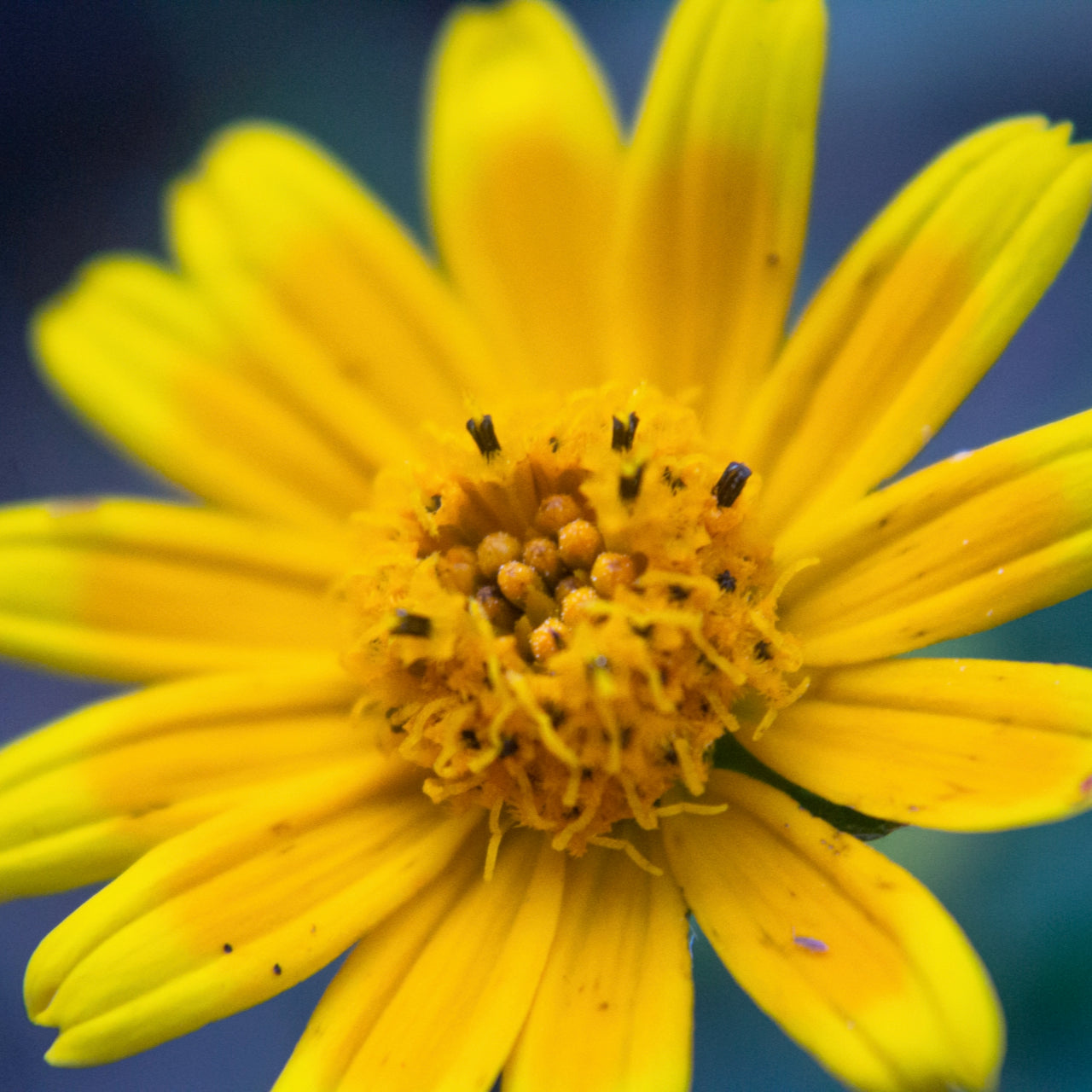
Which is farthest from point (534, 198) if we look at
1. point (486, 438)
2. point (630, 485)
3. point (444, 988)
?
point (444, 988)

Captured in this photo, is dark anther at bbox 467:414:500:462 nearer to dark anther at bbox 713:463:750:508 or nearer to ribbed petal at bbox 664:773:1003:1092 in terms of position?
dark anther at bbox 713:463:750:508

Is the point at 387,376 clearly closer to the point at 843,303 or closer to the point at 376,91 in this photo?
the point at 843,303

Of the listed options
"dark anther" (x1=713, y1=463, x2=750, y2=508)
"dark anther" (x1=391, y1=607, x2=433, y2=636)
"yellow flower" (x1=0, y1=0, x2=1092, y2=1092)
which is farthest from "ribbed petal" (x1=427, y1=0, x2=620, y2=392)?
"dark anther" (x1=391, y1=607, x2=433, y2=636)

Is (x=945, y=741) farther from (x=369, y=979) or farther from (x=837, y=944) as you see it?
(x=369, y=979)

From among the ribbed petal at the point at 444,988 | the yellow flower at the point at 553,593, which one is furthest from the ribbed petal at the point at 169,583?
the ribbed petal at the point at 444,988

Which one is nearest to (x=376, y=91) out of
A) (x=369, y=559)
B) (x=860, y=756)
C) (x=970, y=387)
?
(x=369, y=559)

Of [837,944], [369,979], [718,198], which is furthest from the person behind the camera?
[718,198]
